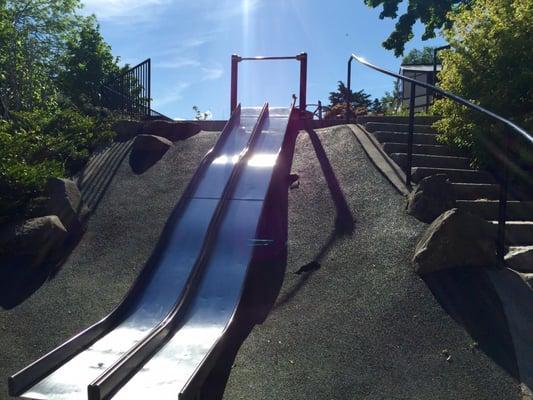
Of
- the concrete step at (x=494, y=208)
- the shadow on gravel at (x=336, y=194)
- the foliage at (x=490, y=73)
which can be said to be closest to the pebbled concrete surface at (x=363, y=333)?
the shadow on gravel at (x=336, y=194)

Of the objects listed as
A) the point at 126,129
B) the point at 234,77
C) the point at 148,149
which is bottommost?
the point at 148,149

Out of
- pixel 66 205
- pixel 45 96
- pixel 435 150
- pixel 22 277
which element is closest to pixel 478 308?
pixel 435 150

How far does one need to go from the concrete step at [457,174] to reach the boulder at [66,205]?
4843 mm

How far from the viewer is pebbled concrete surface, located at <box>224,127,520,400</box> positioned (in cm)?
426

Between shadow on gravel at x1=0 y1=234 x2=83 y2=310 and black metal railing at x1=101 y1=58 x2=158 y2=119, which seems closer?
shadow on gravel at x1=0 y1=234 x2=83 y2=310

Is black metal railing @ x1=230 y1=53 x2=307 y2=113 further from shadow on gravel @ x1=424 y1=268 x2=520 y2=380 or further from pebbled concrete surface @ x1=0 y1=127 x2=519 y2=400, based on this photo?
shadow on gravel @ x1=424 y1=268 x2=520 y2=380

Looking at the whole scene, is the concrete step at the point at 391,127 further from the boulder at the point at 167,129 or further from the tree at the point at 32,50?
the tree at the point at 32,50

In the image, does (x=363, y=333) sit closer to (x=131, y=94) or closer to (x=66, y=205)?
(x=66, y=205)

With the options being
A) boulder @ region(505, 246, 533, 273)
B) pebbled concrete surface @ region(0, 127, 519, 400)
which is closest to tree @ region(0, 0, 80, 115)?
pebbled concrete surface @ region(0, 127, 519, 400)

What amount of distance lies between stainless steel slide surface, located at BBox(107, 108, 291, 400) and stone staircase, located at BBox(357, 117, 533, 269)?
197 centimetres

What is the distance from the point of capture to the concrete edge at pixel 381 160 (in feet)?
24.8

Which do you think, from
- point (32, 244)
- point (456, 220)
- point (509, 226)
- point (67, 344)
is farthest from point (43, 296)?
point (509, 226)

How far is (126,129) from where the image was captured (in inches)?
468

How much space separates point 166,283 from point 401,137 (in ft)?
16.3
